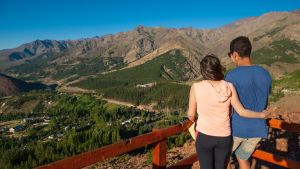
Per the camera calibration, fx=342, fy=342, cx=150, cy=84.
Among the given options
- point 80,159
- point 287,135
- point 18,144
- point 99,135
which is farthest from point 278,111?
point 18,144

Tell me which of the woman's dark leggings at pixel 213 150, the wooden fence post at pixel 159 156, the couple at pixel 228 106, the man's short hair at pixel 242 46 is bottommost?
the wooden fence post at pixel 159 156

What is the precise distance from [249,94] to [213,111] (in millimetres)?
1009

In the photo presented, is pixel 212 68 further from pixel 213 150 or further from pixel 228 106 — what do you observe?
pixel 213 150

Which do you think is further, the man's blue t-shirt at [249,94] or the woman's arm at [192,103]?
the man's blue t-shirt at [249,94]

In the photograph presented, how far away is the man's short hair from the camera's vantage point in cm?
726

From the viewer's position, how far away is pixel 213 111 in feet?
22.2

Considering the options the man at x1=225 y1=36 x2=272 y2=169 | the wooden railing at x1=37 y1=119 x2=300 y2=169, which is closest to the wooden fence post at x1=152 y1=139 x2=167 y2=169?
the wooden railing at x1=37 y1=119 x2=300 y2=169

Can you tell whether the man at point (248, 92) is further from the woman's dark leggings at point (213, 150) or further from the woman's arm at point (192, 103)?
the woman's arm at point (192, 103)

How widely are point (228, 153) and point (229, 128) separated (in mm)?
522

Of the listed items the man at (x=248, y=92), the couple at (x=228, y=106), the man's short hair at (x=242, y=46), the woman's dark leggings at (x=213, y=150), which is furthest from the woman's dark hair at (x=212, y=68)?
the woman's dark leggings at (x=213, y=150)

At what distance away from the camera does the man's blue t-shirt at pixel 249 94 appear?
7.21 metres

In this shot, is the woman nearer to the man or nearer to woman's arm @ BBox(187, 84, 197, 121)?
woman's arm @ BBox(187, 84, 197, 121)

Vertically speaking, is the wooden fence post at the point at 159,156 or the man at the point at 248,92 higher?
the man at the point at 248,92

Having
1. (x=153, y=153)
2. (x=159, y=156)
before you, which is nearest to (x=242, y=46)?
(x=159, y=156)
